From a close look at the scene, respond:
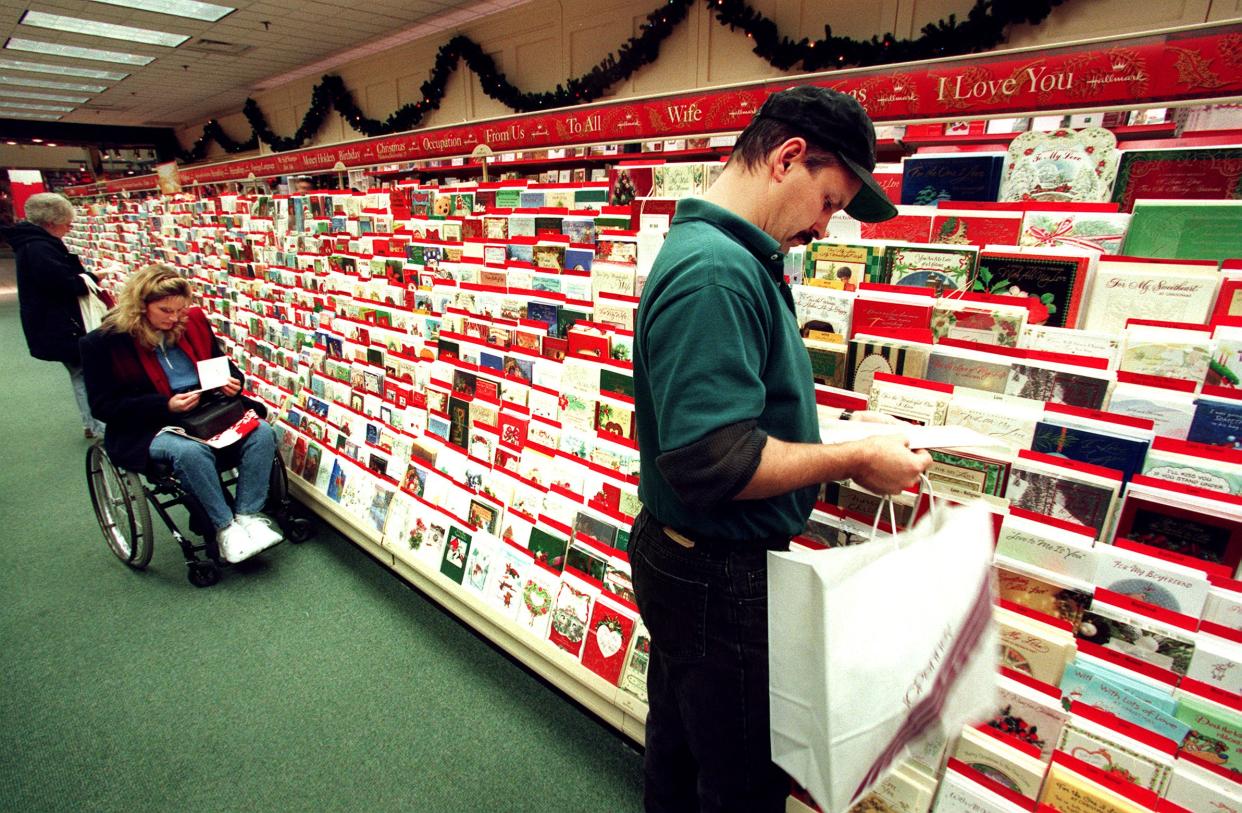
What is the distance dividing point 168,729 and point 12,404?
543 centimetres

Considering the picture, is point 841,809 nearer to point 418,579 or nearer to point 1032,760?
point 1032,760

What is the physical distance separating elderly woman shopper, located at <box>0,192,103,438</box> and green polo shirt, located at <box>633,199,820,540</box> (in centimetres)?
449

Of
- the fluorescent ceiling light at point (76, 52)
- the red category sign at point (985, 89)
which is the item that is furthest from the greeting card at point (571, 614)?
the fluorescent ceiling light at point (76, 52)

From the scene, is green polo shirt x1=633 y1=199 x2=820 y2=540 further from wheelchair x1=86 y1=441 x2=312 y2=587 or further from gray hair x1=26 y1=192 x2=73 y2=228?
gray hair x1=26 y1=192 x2=73 y2=228

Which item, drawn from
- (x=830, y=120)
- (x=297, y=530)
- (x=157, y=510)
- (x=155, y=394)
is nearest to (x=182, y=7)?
(x=155, y=394)

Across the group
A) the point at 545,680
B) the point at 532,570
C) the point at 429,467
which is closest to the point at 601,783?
the point at 545,680

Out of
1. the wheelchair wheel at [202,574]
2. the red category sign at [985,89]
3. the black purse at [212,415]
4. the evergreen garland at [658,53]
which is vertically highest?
the evergreen garland at [658,53]

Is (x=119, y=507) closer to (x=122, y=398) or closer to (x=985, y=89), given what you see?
(x=122, y=398)

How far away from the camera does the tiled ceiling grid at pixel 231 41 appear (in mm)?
5766

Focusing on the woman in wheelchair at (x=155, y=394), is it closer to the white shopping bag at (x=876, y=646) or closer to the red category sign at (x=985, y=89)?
the red category sign at (x=985, y=89)

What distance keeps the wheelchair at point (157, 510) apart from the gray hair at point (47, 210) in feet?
7.27

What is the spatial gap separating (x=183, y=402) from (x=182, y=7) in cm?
541

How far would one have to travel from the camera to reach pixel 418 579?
2559 mm

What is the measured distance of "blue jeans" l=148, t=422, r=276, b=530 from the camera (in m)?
2.57
